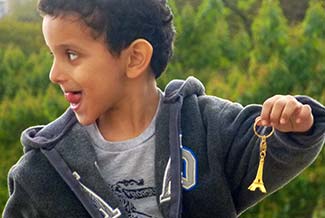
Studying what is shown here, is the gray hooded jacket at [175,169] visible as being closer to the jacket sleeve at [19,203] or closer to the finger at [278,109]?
the jacket sleeve at [19,203]

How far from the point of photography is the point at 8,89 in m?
6.60

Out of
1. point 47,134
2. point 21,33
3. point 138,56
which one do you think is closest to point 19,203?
point 47,134

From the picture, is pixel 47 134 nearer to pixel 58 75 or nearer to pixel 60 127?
pixel 60 127

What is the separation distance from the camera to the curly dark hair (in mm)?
1715

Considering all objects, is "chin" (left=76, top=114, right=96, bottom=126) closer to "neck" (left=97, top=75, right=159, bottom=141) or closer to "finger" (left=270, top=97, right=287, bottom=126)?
"neck" (left=97, top=75, right=159, bottom=141)

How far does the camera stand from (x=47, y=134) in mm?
1833

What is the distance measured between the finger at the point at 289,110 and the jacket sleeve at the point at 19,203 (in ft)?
1.99

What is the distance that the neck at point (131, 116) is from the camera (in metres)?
1.84

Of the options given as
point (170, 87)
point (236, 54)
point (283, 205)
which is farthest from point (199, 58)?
point (170, 87)

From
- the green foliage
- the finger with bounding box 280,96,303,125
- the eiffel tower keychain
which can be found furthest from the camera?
the green foliage

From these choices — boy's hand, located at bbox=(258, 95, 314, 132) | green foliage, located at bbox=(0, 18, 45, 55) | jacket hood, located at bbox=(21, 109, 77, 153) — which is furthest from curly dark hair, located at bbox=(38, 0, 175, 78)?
green foliage, located at bbox=(0, 18, 45, 55)

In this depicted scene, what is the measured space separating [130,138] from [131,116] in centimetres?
5

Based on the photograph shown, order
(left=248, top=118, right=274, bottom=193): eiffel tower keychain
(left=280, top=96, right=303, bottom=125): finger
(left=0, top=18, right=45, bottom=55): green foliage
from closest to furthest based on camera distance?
(left=280, top=96, right=303, bottom=125): finger
(left=248, top=118, right=274, bottom=193): eiffel tower keychain
(left=0, top=18, right=45, bottom=55): green foliage

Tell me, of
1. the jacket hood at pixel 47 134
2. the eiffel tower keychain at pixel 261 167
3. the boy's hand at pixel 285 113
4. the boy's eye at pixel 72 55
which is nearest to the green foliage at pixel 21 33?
the jacket hood at pixel 47 134
